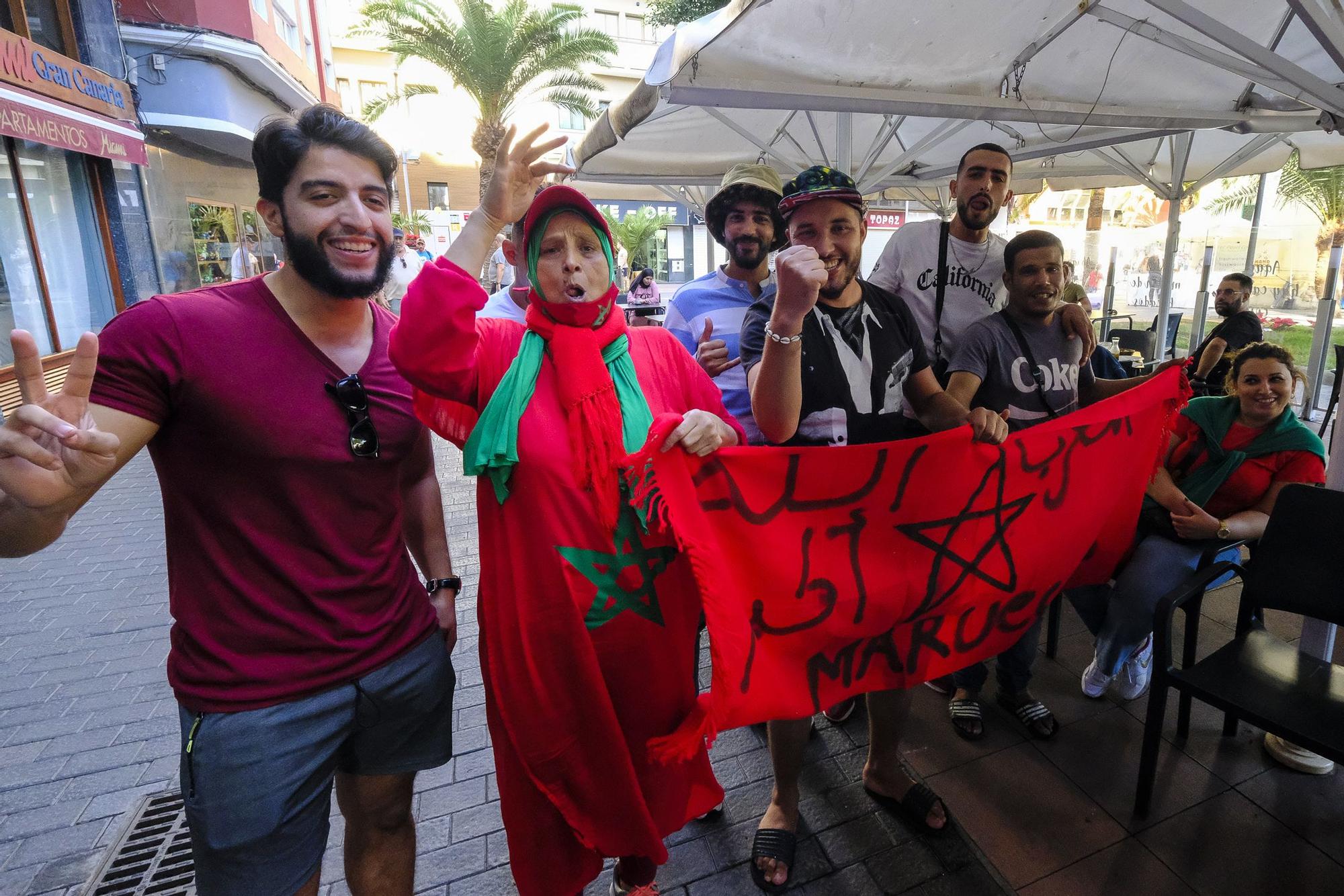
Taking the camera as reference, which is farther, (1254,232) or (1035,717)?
(1254,232)

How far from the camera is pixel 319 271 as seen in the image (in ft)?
5.22

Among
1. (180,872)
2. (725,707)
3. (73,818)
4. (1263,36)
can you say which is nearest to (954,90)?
(1263,36)

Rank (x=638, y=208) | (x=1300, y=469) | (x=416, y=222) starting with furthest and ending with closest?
(x=638, y=208) < (x=416, y=222) < (x=1300, y=469)

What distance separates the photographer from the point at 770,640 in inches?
80.1

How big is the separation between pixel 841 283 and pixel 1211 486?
2149mm

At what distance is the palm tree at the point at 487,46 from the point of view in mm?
16203

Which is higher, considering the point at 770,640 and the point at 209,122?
the point at 209,122

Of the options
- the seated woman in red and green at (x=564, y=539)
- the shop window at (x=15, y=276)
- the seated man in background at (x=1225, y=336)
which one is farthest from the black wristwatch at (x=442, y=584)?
the shop window at (x=15, y=276)

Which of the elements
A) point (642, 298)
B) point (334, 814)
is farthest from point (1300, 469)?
point (642, 298)

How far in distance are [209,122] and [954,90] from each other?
13872 mm

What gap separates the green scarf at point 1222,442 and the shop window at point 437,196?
31.8 meters

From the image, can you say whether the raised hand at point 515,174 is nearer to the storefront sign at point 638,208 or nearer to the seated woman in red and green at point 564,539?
the seated woman in red and green at point 564,539

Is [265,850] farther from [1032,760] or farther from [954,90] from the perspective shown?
[954,90]

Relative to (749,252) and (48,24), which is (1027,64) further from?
(48,24)
